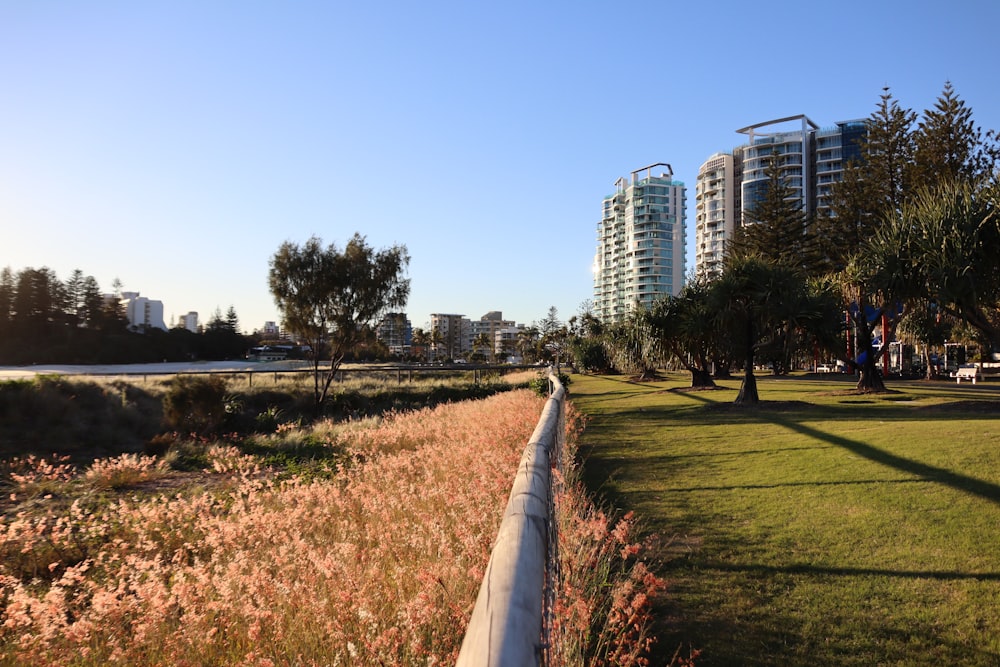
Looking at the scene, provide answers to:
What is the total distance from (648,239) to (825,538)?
402ft

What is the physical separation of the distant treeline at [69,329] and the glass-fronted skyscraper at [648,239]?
258 ft

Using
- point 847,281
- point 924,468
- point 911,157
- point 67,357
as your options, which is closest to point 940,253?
point 847,281

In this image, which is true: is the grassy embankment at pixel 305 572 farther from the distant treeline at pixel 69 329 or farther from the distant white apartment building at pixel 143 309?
the distant white apartment building at pixel 143 309

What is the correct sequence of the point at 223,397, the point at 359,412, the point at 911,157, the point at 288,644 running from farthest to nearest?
the point at 911,157 → the point at 359,412 → the point at 223,397 → the point at 288,644

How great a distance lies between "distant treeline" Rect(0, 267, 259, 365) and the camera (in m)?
53.6

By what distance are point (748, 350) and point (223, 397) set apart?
1730cm

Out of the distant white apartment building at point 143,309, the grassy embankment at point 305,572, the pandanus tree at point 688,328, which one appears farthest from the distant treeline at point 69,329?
the grassy embankment at point 305,572

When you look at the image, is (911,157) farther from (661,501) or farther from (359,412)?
(661,501)

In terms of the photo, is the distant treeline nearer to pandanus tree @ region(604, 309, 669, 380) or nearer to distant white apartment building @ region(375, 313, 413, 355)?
distant white apartment building @ region(375, 313, 413, 355)

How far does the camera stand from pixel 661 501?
735 cm

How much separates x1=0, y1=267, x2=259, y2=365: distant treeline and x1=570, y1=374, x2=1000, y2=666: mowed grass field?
58.3 m

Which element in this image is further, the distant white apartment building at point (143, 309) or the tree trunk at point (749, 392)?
the distant white apartment building at point (143, 309)

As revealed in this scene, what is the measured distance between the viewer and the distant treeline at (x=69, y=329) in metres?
53.6

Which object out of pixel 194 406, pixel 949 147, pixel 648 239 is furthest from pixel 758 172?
pixel 194 406
